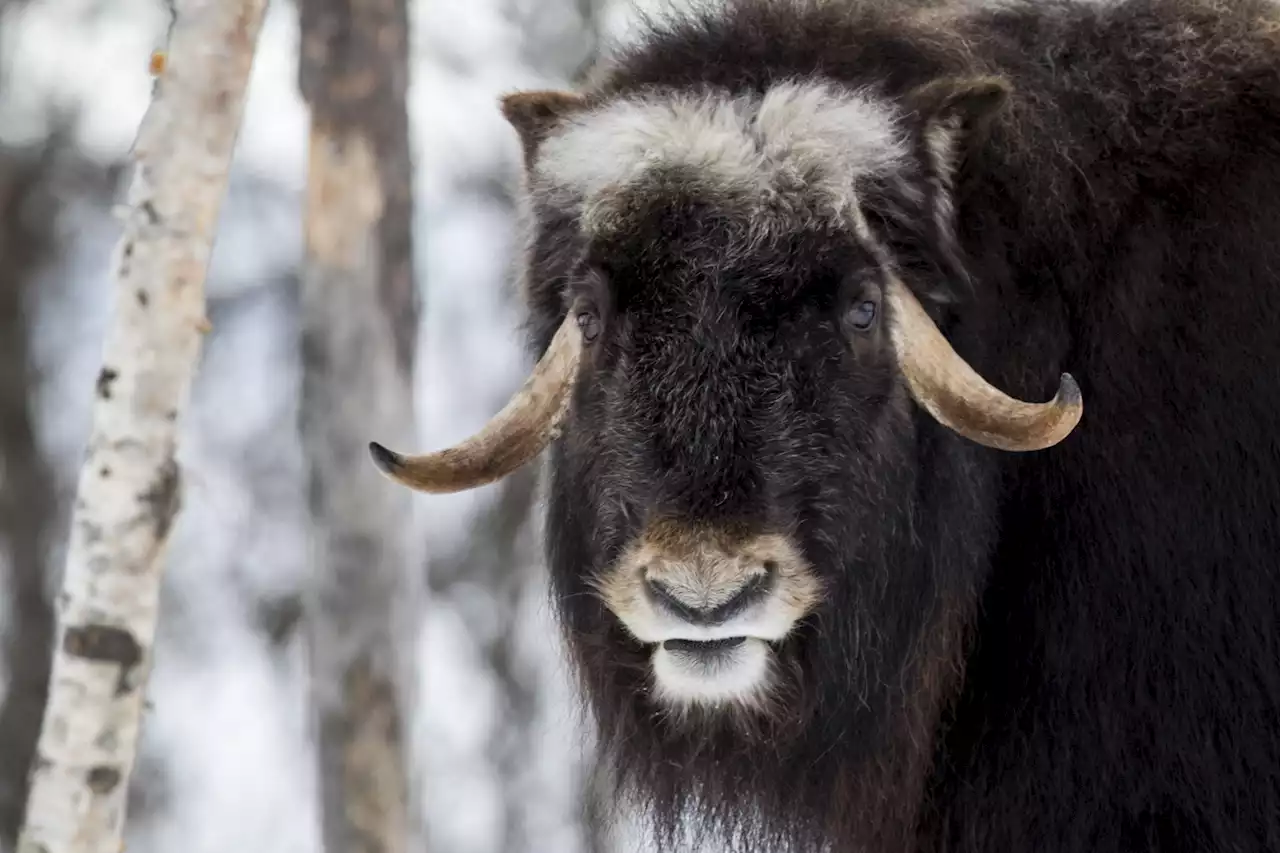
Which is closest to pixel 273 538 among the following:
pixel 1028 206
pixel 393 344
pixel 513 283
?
pixel 393 344

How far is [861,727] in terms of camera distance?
3404mm

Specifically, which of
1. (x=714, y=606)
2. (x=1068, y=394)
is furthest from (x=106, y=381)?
(x=1068, y=394)

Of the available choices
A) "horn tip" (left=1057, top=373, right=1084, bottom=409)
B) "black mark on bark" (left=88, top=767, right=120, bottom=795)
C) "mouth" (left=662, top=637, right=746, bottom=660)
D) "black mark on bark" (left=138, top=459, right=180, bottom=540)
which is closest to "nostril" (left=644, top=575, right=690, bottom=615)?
"mouth" (left=662, top=637, right=746, bottom=660)

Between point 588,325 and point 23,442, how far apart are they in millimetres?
12016

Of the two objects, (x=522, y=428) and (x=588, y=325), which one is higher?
(x=588, y=325)

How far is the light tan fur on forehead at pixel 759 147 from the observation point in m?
3.18

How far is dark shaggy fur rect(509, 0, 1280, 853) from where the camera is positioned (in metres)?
3.06

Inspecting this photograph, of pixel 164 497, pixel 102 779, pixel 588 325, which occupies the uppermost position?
pixel 588 325

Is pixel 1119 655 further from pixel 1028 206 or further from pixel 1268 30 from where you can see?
pixel 1268 30

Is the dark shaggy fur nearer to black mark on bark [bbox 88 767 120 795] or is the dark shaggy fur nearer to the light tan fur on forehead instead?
the light tan fur on forehead

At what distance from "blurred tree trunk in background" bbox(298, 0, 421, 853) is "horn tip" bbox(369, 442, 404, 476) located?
13.3 ft

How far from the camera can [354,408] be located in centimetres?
723

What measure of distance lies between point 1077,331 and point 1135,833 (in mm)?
1041

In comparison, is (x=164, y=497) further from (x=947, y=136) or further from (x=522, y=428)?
(x=947, y=136)
